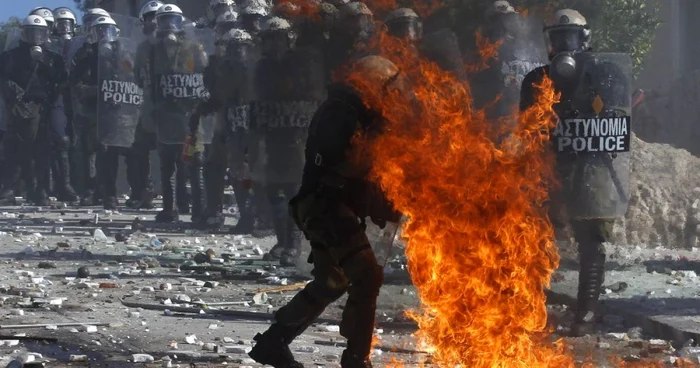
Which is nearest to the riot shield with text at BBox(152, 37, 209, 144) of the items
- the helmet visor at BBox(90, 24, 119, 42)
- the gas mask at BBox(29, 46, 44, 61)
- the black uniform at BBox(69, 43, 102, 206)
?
the black uniform at BBox(69, 43, 102, 206)

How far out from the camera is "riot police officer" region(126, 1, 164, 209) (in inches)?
645

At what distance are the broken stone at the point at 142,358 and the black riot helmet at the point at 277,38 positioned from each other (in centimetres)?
527

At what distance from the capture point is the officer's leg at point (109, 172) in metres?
18.9

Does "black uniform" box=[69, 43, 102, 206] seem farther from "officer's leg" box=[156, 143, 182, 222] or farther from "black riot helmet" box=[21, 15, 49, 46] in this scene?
"officer's leg" box=[156, 143, 182, 222]

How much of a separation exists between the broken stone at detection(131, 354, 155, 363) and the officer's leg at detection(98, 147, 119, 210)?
41.3 feet

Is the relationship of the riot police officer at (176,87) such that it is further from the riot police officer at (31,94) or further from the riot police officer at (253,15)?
the riot police officer at (31,94)

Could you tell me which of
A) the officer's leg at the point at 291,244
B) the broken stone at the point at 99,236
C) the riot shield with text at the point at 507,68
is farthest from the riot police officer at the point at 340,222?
the broken stone at the point at 99,236

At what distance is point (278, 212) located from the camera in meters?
11.7

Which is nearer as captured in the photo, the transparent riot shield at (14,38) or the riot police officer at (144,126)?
the riot police officer at (144,126)

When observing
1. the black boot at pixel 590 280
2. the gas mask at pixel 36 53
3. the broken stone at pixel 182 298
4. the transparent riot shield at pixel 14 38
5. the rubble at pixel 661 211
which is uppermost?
the transparent riot shield at pixel 14 38

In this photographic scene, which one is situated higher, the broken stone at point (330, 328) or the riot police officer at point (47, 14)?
the riot police officer at point (47, 14)

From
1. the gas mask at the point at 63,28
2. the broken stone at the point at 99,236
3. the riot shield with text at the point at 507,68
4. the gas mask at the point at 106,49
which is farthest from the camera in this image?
the gas mask at the point at 63,28

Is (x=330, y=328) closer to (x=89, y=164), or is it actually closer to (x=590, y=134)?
(x=590, y=134)

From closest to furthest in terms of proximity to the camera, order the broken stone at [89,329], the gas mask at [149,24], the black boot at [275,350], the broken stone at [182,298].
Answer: the black boot at [275,350], the broken stone at [89,329], the broken stone at [182,298], the gas mask at [149,24]
